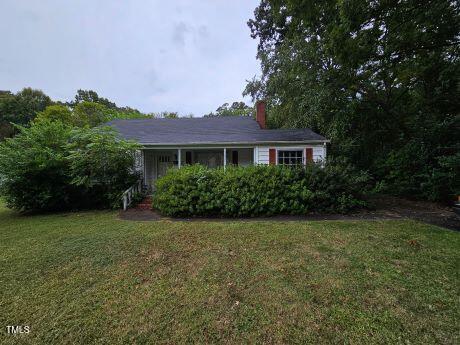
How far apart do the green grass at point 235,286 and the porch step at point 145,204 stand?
308 centimetres

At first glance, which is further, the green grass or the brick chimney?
the brick chimney

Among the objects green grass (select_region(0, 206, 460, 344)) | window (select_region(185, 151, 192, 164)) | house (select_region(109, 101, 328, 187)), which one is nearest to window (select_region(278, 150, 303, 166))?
house (select_region(109, 101, 328, 187))

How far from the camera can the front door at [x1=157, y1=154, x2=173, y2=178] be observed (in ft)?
40.0

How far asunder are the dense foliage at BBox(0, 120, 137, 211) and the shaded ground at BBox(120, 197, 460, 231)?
1848 millimetres

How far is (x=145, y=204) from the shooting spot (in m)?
8.49

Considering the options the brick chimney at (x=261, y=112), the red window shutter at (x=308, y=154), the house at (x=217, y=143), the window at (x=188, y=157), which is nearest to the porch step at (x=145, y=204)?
the house at (x=217, y=143)

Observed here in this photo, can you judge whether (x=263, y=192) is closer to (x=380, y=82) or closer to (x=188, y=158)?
(x=188, y=158)

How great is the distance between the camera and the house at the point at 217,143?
9938 millimetres

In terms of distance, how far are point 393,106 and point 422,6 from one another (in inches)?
248

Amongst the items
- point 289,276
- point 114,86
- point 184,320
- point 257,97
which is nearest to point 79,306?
point 184,320

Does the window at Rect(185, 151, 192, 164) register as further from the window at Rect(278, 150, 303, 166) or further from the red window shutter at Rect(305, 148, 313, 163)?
the red window shutter at Rect(305, 148, 313, 163)

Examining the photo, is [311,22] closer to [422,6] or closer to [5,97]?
[422,6]

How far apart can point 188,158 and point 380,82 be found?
36.0ft

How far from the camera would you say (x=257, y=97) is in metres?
13.9
